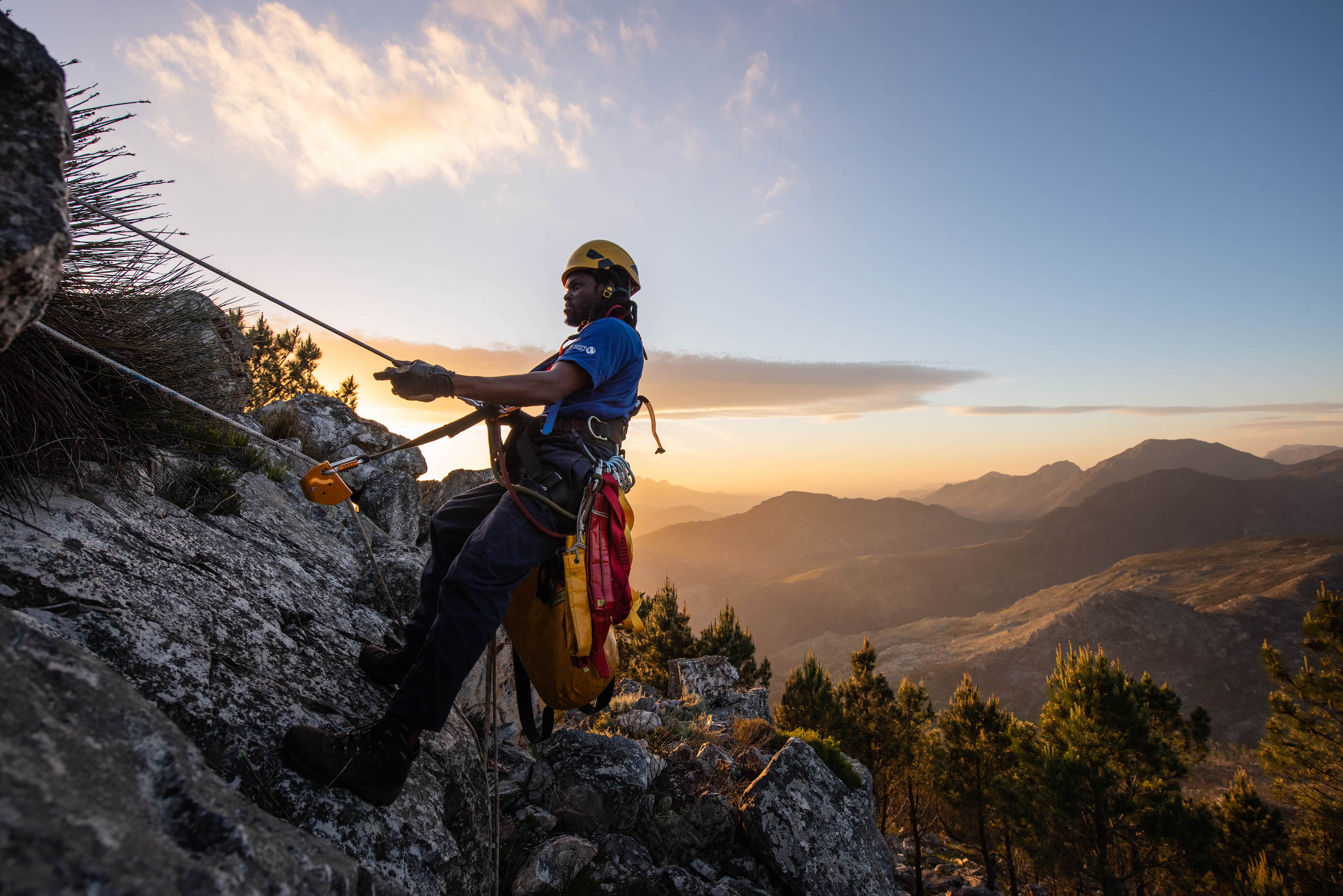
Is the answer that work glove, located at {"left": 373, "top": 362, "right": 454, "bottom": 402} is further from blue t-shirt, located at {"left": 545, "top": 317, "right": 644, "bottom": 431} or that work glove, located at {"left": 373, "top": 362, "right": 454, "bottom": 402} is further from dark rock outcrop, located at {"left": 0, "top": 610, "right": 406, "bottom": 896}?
dark rock outcrop, located at {"left": 0, "top": 610, "right": 406, "bottom": 896}

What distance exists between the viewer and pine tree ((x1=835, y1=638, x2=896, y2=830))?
26.6 metres

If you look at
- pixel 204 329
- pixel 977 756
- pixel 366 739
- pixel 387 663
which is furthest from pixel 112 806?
pixel 977 756

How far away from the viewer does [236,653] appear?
311 centimetres

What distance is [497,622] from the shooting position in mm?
3188

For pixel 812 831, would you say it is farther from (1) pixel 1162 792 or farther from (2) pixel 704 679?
(1) pixel 1162 792

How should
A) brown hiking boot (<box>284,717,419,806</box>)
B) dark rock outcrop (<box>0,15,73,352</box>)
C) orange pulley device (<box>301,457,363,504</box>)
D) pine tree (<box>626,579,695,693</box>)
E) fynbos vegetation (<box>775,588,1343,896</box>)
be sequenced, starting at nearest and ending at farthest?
dark rock outcrop (<box>0,15,73,352</box>), brown hiking boot (<box>284,717,419,806</box>), orange pulley device (<box>301,457,363,504</box>), fynbos vegetation (<box>775,588,1343,896</box>), pine tree (<box>626,579,695,693</box>)

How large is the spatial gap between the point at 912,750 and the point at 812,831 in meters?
25.7

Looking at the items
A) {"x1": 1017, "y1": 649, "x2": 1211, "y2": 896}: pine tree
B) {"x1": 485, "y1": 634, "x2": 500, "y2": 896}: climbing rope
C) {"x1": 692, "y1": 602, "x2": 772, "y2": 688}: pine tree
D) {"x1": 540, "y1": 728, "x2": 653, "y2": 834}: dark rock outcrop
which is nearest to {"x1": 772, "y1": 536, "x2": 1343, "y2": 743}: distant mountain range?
{"x1": 1017, "y1": 649, "x2": 1211, "y2": 896}: pine tree

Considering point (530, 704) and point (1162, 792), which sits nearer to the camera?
point (530, 704)

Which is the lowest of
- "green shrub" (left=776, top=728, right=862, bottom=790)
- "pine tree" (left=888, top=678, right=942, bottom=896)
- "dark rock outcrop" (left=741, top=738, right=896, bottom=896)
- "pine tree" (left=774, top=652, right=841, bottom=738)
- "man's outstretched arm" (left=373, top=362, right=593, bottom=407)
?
"pine tree" (left=888, top=678, right=942, bottom=896)

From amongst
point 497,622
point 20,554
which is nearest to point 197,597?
point 20,554

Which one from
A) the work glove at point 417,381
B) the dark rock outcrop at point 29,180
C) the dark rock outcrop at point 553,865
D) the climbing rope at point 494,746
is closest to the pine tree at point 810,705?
the dark rock outcrop at point 553,865

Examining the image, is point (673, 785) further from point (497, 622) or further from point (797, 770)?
point (497, 622)

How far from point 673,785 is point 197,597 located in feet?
15.2
